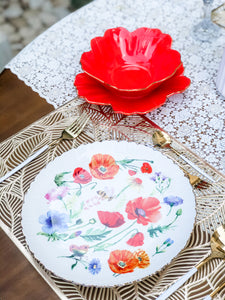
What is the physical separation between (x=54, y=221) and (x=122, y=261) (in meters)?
0.12

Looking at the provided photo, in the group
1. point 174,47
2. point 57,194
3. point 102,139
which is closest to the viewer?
point 57,194

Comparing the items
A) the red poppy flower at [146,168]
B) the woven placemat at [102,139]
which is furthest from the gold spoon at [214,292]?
the red poppy flower at [146,168]

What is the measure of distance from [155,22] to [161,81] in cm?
36

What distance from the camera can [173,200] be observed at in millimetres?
572

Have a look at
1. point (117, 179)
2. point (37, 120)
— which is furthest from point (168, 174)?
point (37, 120)

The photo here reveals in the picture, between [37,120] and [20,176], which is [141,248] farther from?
[37,120]

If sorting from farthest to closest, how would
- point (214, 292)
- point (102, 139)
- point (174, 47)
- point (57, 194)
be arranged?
point (174, 47) → point (102, 139) → point (57, 194) → point (214, 292)

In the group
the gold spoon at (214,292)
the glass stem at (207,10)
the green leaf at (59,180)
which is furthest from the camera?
the glass stem at (207,10)

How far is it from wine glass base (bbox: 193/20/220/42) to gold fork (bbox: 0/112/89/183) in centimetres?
40

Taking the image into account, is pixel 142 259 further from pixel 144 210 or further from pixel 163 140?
pixel 163 140

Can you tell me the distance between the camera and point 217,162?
66 cm

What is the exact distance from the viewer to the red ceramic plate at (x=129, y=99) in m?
0.70

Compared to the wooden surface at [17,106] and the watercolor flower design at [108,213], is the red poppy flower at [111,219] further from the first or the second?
the wooden surface at [17,106]

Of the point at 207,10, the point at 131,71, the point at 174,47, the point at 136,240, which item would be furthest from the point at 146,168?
the point at 207,10
